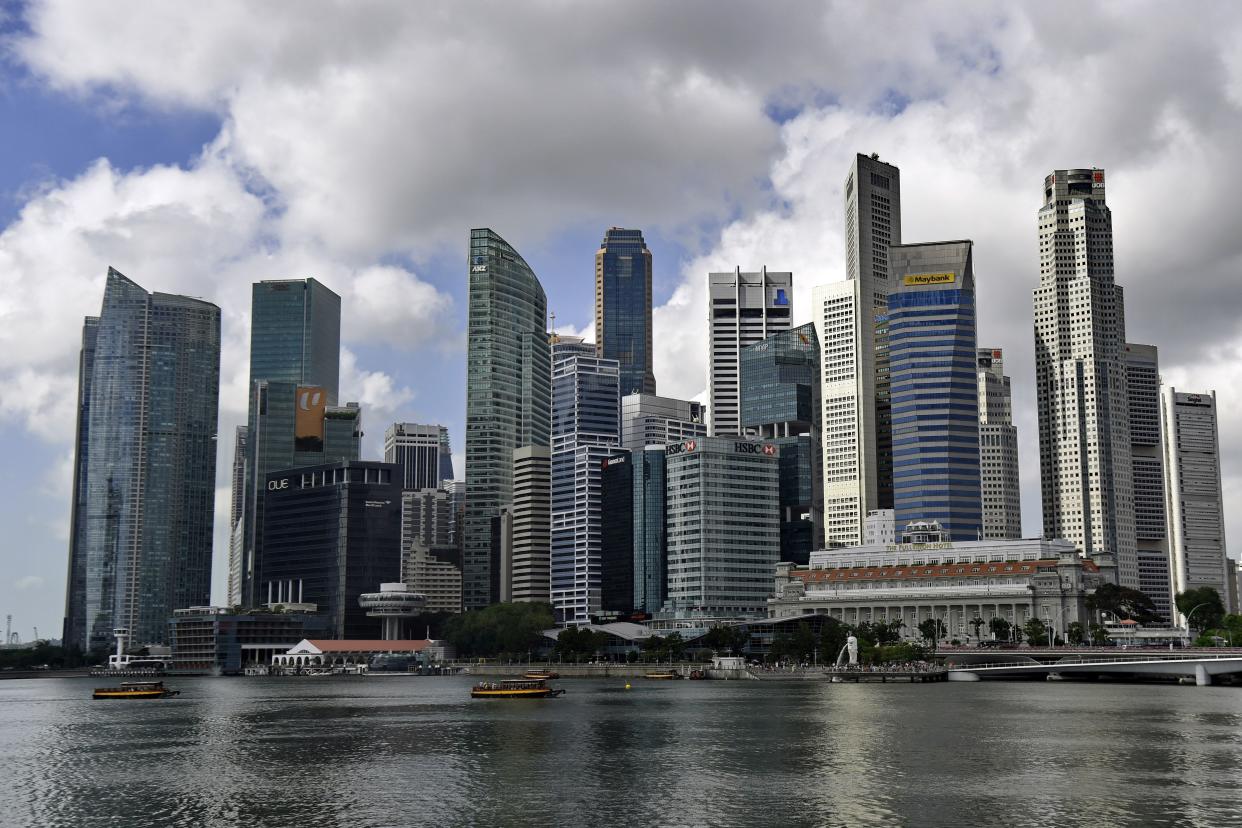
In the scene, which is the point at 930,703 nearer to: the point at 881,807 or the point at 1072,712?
the point at 1072,712

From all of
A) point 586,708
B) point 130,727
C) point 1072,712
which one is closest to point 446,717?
point 586,708

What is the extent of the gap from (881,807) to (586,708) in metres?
96.3

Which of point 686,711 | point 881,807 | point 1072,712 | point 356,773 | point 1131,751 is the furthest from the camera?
point 686,711

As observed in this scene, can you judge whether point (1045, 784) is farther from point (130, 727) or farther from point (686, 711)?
point (130, 727)

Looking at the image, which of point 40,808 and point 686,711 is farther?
point 686,711

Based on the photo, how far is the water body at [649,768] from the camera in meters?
82.1

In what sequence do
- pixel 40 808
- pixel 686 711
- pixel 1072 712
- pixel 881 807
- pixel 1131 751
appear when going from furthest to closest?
pixel 686 711, pixel 1072 712, pixel 1131 751, pixel 40 808, pixel 881 807

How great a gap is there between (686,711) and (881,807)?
8477cm

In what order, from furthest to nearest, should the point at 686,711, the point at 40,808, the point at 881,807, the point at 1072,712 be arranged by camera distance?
the point at 686,711, the point at 1072,712, the point at 40,808, the point at 881,807

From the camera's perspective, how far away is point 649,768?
10388cm

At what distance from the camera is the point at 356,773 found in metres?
103

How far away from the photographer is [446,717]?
163 metres

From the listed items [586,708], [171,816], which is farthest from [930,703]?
[171,816]

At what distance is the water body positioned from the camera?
269ft
